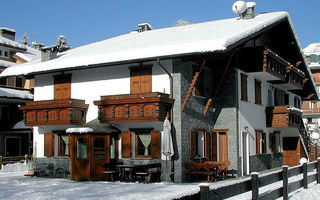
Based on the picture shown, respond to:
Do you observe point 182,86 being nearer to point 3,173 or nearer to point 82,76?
point 82,76

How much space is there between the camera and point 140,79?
19.4 meters

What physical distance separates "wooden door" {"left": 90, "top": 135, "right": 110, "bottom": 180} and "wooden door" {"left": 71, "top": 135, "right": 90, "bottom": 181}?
217 mm

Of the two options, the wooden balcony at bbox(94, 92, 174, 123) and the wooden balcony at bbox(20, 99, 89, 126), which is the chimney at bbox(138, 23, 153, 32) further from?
the wooden balcony at bbox(94, 92, 174, 123)

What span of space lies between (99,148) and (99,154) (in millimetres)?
260

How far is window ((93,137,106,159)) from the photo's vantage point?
18.9m

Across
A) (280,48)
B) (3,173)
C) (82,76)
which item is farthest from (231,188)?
(280,48)

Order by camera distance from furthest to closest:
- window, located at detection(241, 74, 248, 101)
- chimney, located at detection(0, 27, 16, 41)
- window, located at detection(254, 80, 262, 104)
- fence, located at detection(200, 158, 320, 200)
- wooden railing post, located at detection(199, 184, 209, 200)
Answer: chimney, located at detection(0, 27, 16, 41)
window, located at detection(254, 80, 262, 104)
window, located at detection(241, 74, 248, 101)
fence, located at detection(200, 158, 320, 200)
wooden railing post, located at detection(199, 184, 209, 200)

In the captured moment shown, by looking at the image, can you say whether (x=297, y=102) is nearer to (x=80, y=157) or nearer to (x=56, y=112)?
(x=56, y=112)

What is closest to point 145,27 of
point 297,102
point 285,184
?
point 297,102

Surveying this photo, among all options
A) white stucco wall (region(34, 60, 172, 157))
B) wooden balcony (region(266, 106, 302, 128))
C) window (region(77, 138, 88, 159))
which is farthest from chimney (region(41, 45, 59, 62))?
wooden balcony (region(266, 106, 302, 128))

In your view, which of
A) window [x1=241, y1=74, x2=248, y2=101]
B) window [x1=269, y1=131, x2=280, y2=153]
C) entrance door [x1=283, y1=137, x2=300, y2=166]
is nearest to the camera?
window [x1=241, y1=74, x2=248, y2=101]

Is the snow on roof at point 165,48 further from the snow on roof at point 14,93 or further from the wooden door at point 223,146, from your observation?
the snow on roof at point 14,93

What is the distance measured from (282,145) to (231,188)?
74.5 ft

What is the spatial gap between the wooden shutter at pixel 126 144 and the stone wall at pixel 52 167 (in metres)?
3.09
